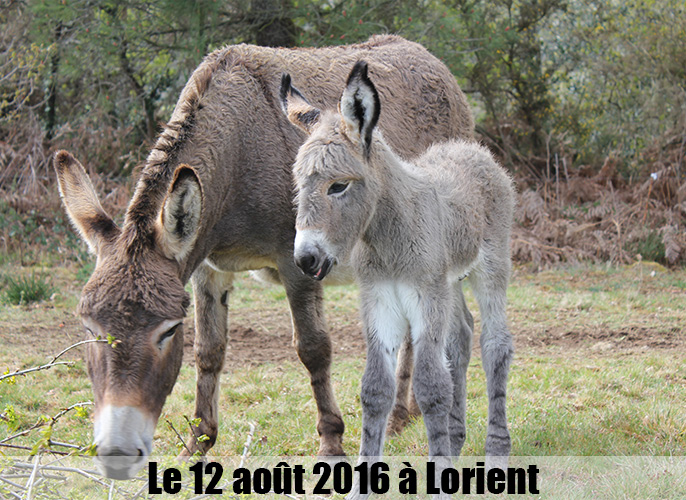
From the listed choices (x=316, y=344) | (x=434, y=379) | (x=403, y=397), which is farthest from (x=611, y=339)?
(x=434, y=379)

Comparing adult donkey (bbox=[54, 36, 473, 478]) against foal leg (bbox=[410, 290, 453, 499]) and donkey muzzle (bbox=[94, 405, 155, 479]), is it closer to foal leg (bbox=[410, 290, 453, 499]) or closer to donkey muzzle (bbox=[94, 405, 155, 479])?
donkey muzzle (bbox=[94, 405, 155, 479])

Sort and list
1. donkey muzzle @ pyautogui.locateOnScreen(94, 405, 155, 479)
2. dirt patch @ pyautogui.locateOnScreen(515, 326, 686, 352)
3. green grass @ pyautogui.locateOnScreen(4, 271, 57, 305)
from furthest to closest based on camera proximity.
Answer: green grass @ pyautogui.locateOnScreen(4, 271, 57, 305), dirt patch @ pyautogui.locateOnScreen(515, 326, 686, 352), donkey muzzle @ pyautogui.locateOnScreen(94, 405, 155, 479)

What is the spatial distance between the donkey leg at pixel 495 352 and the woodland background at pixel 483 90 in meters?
5.44

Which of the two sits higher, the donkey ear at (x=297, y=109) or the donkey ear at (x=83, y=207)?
the donkey ear at (x=297, y=109)

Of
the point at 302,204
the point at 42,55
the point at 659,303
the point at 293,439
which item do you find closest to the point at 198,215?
the point at 302,204

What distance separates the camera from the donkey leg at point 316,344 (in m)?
4.24

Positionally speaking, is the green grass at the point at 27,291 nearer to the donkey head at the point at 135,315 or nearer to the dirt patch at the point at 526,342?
the dirt patch at the point at 526,342

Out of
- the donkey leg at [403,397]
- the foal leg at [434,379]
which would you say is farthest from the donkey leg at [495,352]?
the donkey leg at [403,397]

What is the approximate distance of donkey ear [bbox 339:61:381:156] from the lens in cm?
322

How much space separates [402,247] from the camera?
354 cm

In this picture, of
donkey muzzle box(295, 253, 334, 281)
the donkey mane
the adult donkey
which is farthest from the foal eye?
the donkey mane

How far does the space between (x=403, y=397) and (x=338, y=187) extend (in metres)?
2.29

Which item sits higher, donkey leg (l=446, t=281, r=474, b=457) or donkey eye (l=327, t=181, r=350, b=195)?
donkey eye (l=327, t=181, r=350, b=195)

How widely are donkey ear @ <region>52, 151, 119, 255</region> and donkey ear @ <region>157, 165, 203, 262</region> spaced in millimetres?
295
